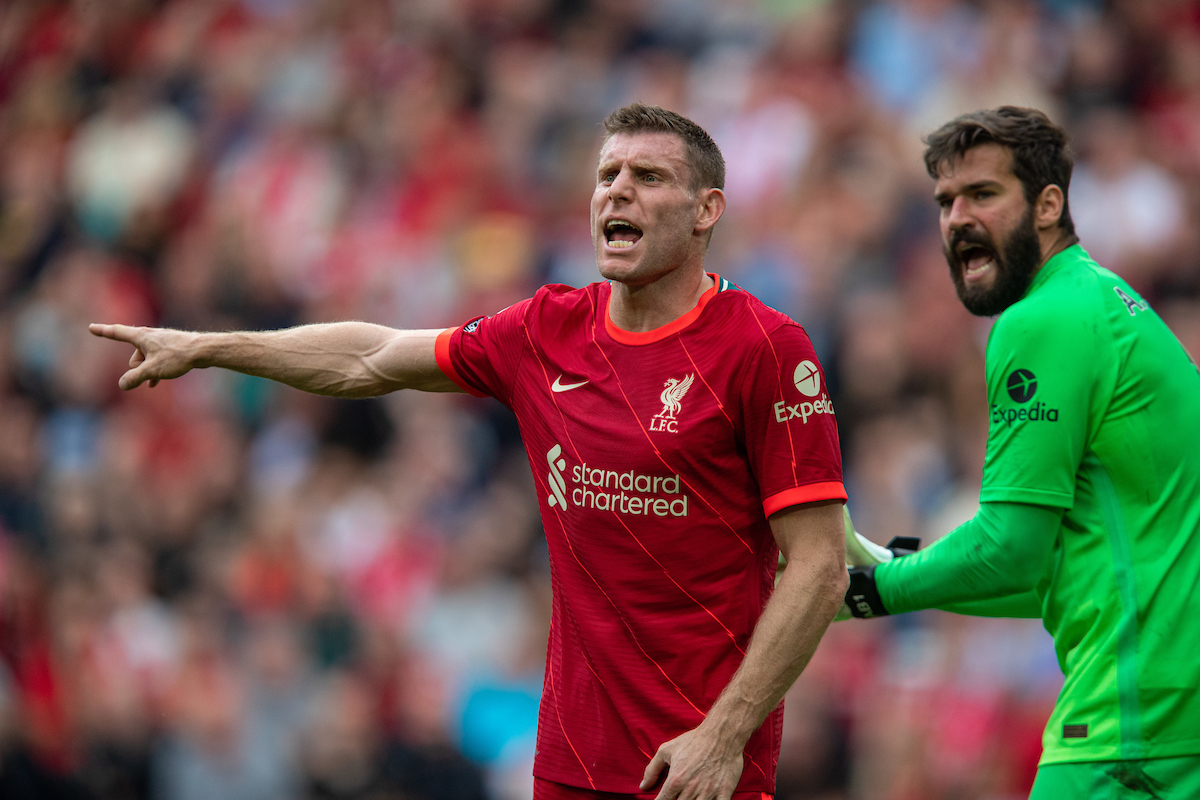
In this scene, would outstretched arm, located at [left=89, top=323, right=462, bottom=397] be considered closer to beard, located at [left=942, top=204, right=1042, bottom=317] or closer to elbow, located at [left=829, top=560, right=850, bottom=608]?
elbow, located at [left=829, top=560, right=850, bottom=608]

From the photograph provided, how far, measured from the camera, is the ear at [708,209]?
4.15 metres

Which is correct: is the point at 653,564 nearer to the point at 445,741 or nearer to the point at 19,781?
the point at 445,741

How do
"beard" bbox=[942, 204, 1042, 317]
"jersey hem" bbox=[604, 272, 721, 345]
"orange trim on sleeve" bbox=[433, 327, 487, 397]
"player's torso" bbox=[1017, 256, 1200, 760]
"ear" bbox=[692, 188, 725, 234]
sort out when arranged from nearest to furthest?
"player's torso" bbox=[1017, 256, 1200, 760], "jersey hem" bbox=[604, 272, 721, 345], "ear" bbox=[692, 188, 725, 234], "beard" bbox=[942, 204, 1042, 317], "orange trim on sleeve" bbox=[433, 327, 487, 397]

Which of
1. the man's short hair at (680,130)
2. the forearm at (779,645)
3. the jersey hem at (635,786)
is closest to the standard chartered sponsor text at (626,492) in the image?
the forearm at (779,645)

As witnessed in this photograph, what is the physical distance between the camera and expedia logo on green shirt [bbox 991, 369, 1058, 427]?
393 centimetres

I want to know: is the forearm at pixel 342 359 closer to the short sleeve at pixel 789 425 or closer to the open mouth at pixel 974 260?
the short sleeve at pixel 789 425

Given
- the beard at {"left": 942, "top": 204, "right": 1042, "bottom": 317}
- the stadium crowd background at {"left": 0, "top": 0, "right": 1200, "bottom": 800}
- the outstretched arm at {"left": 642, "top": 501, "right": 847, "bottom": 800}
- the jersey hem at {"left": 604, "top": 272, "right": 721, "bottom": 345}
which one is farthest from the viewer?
the stadium crowd background at {"left": 0, "top": 0, "right": 1200, "bottom": 800}

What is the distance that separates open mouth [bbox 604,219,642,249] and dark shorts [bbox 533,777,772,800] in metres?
1.53

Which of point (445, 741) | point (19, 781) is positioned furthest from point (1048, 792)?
point (19, 781)

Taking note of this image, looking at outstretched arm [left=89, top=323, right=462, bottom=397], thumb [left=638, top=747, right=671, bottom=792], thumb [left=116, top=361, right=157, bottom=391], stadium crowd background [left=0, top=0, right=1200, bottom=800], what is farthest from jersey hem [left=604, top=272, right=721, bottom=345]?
stadium crowd background [left=0, top=0, right=1200, bottom=800]

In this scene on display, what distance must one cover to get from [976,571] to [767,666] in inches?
32.2

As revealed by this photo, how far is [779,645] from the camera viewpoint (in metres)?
3.67

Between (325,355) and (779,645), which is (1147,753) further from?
(325,355)

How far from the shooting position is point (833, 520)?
148 inches
